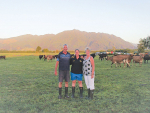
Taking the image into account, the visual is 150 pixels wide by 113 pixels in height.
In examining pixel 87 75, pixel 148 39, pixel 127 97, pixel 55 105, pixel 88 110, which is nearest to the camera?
pixel 88 110

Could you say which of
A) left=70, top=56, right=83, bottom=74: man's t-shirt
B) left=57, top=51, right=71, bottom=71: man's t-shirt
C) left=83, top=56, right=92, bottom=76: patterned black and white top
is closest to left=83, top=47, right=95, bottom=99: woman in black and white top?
left=83, top=56, right=92, bottom=76: patterned black and white top

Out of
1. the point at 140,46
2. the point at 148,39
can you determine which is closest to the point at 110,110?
the point at 148,39

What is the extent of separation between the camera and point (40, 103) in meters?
5.66

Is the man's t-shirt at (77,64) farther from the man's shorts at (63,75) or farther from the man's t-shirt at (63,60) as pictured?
the man's shorts at (63,75)

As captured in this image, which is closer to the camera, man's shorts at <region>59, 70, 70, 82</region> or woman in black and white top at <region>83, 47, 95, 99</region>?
woman in black and white top at <region>83, 47, 95, 99</region>

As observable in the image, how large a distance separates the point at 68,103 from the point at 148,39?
7572cm

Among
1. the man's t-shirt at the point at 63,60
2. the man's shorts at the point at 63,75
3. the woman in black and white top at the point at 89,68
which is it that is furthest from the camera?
the man's shorts at the point at 63,75

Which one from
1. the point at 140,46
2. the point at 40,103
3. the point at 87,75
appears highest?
the point at 140,46

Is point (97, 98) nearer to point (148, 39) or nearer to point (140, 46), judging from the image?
point (148, 39)

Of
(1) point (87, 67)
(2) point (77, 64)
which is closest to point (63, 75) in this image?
(2) point (77, 64)

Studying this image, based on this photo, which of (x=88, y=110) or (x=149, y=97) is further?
(x=149, y=97)

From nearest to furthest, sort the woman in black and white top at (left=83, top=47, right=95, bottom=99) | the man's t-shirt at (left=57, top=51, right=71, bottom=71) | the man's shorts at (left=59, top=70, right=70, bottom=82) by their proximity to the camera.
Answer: the woman in black and white top at (left=83, top=47, right=95, bottom=99), the man's t-shirt at (left=57, top=51, right=71, bottom=71), the man's shorts at (left=59, top=70, right=70, bottom=82)

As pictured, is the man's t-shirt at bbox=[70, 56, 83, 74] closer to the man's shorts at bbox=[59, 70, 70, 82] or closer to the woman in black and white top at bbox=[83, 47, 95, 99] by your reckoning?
the woman in black and white top at bbox=[83, 47, 95, 99]

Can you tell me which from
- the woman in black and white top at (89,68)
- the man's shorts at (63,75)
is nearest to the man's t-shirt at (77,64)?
the woman in black and white top at (89,68)
